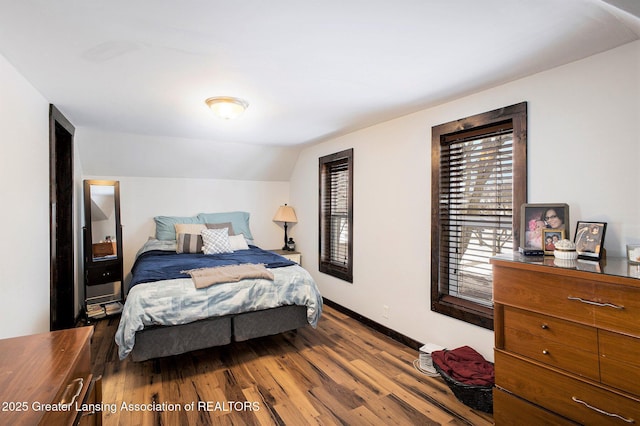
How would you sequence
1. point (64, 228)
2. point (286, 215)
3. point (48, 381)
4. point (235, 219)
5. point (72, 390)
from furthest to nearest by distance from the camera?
point (286, 215) → point (235, 219) → point (64, 228) → point (72, 390) → point (48, 381)

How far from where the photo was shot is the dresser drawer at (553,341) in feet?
4.92

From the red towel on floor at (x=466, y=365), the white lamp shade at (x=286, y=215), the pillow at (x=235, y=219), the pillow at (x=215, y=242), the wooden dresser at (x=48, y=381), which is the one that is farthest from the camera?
the white lamp shade at (x=286, y=215)

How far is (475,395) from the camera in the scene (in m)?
2.11

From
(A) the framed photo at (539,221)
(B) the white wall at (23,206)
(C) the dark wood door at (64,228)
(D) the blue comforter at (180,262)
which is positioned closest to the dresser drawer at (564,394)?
(A) the framed photo at (539,221)

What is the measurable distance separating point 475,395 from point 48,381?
2.29m

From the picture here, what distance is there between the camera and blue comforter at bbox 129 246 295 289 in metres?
2.87

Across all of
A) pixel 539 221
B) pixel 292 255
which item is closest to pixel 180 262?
pixel 292 255

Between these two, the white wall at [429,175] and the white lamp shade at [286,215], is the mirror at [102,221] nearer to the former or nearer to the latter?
the white lamp shade at [286,215]

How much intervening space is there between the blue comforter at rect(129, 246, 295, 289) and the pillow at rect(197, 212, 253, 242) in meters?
0.69

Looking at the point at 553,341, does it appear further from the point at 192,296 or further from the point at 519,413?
the point at 192,296

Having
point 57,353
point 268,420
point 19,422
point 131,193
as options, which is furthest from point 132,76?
point 131,193

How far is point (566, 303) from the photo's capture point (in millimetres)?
1569

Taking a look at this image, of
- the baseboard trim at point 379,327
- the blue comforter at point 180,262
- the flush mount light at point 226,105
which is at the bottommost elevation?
the baseboard trim at point 379,327

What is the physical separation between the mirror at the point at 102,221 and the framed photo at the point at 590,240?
175 inches
